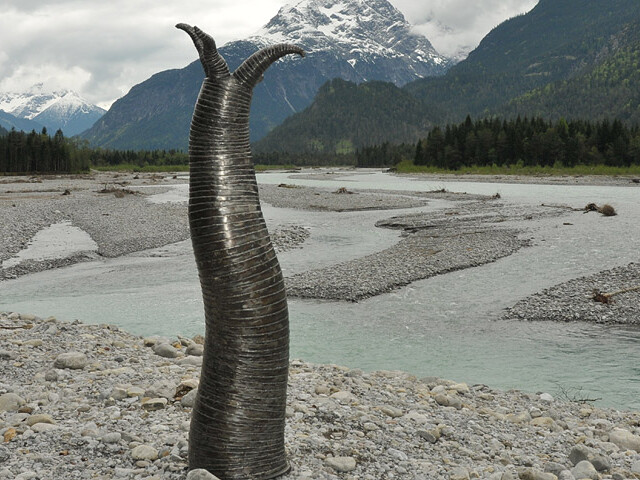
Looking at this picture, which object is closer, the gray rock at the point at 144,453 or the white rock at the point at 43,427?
the gray rock at the point at 144,453

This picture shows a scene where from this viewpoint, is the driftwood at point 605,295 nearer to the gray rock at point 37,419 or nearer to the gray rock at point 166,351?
the gray rock at point 166,351

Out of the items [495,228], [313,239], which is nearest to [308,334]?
[313,239]

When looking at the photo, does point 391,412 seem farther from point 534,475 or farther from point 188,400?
point 188,400

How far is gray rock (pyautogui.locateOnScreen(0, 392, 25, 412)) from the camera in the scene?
6398 millimetres

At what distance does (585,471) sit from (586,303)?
10693mm

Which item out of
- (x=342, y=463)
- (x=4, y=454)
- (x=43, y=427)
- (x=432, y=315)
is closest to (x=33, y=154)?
(x=432, y=315)

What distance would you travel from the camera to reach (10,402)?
647 cm

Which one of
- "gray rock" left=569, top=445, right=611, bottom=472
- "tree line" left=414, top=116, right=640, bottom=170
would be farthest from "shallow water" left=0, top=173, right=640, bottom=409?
"tree line" left=414, top=116, right=640, bottom=170

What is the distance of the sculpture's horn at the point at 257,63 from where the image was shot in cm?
491

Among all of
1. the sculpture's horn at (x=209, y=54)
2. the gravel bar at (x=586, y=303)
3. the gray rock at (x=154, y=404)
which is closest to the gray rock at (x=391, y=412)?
the gray rock at (x=154, y=404)

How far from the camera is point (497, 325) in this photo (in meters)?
13.9

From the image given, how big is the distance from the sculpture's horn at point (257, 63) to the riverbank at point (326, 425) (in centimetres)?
350

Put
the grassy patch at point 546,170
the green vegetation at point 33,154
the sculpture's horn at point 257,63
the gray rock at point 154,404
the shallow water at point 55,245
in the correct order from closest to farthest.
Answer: the sculpture's horn at point 257,63 → the gray rock at point 154,404 → the shallow water at point 55,245 → the grassy patch at point 546,170 → the green vegetation at point 33,154

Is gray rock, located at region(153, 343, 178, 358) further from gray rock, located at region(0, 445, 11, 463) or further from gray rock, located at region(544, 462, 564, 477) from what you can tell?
gray rock, located at region(544, 462, 564, 477)
